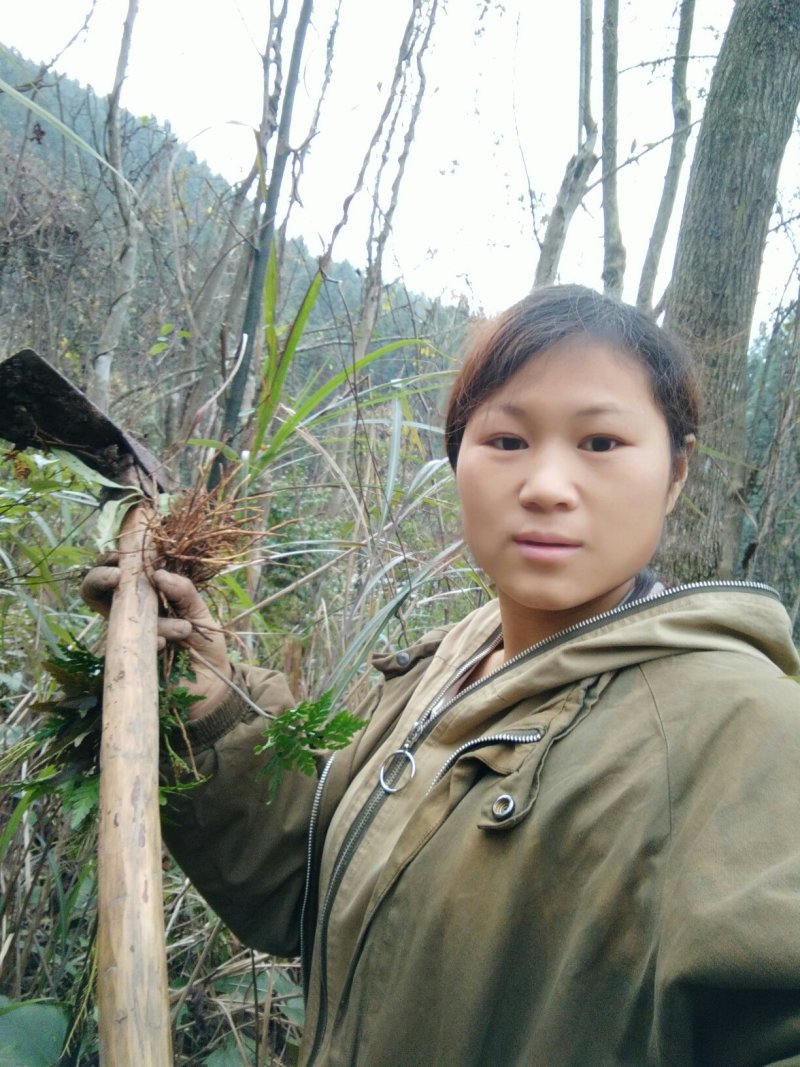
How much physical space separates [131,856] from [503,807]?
1.38ft

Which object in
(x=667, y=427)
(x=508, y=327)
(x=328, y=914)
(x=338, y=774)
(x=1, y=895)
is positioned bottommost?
(x=1, y=895)

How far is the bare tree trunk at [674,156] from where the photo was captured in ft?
21.7

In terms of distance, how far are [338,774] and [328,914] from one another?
25 cm

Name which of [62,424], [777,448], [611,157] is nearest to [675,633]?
[62,424]

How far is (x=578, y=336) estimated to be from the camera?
40.6 inches

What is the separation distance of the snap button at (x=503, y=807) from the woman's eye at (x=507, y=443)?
17.9 inches

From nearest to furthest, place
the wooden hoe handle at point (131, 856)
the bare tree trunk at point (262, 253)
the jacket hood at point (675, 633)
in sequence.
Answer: the wooden hoe handle at point (131, 856), the jacket hood at point (675, 633), the bare tree trunk at point (262, 253)

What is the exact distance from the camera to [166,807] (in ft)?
4.14

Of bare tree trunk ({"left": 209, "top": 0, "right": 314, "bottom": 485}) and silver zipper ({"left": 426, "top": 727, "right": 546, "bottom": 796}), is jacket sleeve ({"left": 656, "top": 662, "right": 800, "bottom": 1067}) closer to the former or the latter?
silver zipper ({"left": 426, "top": 727, "right": 546, "bottom": 796})

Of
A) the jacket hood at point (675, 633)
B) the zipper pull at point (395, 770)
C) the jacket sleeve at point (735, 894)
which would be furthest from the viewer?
the zipper pull at point (395, 770)

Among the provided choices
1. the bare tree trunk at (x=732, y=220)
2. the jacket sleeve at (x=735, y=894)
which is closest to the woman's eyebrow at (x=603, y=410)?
the jacket sleeve at (x=735, y=894)

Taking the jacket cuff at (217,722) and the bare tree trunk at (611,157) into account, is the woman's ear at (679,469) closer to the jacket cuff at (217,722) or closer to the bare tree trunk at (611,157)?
the jacket cuff at (217,722)

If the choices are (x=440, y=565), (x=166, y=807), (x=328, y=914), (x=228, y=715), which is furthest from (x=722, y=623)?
(x=440, y=565)

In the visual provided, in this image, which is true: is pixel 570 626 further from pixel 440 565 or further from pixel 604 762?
pixel 440 565
